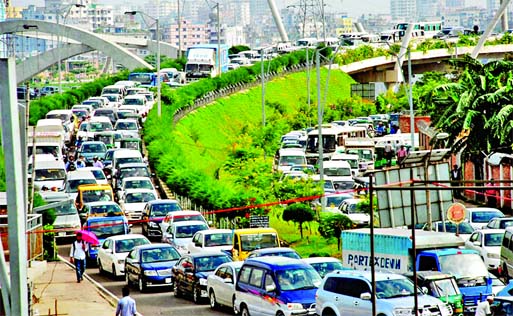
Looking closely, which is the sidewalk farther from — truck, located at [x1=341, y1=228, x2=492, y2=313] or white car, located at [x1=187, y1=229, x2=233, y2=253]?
truck, located at [x1=341, y1=228, x2=492, y2=313]

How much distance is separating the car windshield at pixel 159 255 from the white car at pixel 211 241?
1513mm

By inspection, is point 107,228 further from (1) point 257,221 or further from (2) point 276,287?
(2) point 276,287

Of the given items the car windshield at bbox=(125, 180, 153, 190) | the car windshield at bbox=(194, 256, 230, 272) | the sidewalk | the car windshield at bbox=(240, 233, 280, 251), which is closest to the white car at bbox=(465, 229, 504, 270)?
the car windshield at bbox=(240, 233, 280, 251)

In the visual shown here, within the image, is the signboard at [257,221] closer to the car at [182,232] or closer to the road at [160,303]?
the car at [182,232]

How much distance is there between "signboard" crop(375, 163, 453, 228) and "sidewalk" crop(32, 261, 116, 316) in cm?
721

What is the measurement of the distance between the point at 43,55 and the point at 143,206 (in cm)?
10413

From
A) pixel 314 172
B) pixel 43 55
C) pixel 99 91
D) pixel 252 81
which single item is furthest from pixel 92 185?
pixel 43 55

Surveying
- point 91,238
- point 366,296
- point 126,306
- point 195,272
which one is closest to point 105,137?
point 91,238

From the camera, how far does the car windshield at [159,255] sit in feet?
111

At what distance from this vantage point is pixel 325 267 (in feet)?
100.0

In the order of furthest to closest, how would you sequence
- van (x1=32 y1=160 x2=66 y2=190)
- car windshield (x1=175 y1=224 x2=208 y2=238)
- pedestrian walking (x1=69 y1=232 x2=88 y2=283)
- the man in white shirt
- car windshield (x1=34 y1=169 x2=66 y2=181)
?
car windshield (x1=34 y1=169 x2=66 y2=181), van (x1=32 y1=160 x2=66 y2=190), car windshield (x1=175 y1=224 x2=208 y2=238), pedestrian walking (x1=69 y1=232 x2=88 y2=283), the man in white shirt

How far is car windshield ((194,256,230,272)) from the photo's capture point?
3161 cm

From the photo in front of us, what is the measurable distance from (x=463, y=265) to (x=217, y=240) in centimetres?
878

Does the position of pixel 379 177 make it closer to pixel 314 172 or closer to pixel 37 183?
pixel 37 183
